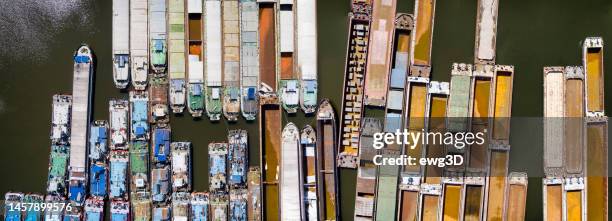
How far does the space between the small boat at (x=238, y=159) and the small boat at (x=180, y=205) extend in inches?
26.1

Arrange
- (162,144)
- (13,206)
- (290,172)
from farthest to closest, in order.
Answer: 1. (13,206)
2. (162,144)
3. (290,172)

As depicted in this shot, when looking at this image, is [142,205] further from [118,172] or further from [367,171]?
[367,171]

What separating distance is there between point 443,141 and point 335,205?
→ 174 cm

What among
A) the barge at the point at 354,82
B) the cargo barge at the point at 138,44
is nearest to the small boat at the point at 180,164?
the cargo barge at the point at 138,44

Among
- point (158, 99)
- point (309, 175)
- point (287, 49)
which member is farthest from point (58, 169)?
point (287, 49)

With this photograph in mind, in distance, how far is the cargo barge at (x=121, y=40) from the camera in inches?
284

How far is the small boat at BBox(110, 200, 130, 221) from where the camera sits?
23.9ft

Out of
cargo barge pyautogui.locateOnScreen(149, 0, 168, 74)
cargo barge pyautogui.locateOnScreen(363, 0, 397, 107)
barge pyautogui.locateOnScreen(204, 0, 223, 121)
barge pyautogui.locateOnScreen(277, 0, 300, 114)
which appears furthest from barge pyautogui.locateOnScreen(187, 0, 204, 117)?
cargo barge pyautogui.locateOnScreen(363, 0, 397, 107)

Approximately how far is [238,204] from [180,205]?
82 centimetres

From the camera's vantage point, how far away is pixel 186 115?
733cm

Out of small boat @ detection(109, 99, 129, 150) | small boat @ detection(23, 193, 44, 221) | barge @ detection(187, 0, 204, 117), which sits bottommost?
small boat @ detection(23, 193, 44, 221)

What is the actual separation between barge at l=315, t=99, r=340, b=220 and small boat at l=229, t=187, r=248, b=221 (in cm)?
103

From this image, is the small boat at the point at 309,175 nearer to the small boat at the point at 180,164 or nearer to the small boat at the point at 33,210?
the small boat at the point at 180,164

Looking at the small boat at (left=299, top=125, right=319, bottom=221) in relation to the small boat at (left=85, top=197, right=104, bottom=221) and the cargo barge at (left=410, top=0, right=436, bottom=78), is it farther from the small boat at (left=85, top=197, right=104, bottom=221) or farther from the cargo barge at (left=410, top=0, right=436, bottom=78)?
the small boat at (left=85, top=197, right=104, bottom=221)
